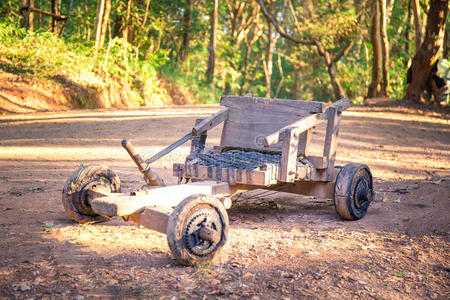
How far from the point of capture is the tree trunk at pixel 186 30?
76.6ft

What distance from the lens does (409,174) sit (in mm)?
7562

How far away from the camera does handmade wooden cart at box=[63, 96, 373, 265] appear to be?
3.41 meters

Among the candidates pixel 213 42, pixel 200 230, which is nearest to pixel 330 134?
pixel 200 230

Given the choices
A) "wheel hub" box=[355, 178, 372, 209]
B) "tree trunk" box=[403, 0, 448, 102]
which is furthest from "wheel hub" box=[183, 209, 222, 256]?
"tree trunk" box=[403, 0, 448, 102]

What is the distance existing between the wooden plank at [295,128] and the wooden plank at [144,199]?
0.61m

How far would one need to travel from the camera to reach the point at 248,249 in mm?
3879

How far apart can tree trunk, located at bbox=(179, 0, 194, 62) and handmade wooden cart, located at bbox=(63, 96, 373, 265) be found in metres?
19.1

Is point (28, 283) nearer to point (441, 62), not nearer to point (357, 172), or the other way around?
point (357, 172)

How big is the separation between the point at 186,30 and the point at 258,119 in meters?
19.5

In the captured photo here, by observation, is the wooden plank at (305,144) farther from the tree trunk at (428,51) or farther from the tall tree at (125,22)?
the tall tree at (125,22)

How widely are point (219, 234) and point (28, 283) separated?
4.32 feet

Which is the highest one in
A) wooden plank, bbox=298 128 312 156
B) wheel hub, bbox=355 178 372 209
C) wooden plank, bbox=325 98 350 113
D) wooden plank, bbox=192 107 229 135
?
wooden plank, bbox=325 98 350 113

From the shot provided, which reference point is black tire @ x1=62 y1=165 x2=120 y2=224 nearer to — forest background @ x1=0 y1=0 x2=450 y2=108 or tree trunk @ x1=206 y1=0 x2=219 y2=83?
forest background @ x1=0 y1=0 x2=450 y2=108

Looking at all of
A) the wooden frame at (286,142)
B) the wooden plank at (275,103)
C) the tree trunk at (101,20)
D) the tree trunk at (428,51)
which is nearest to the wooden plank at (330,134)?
the wooden frame at (286,142)
